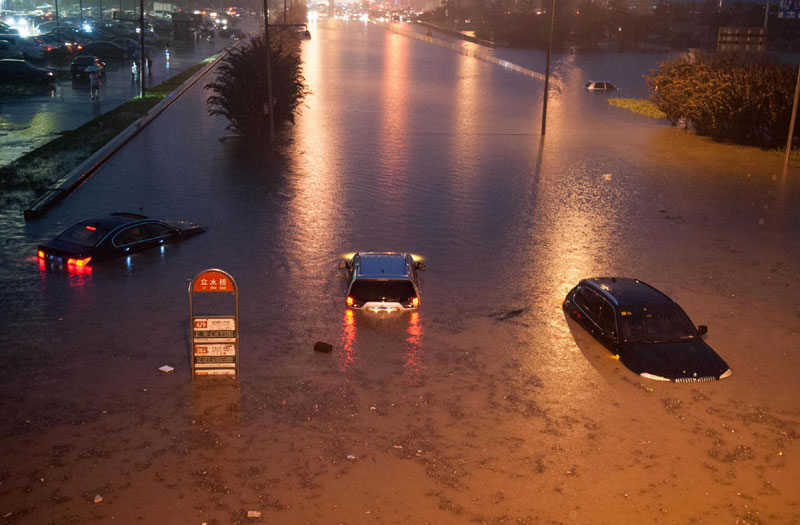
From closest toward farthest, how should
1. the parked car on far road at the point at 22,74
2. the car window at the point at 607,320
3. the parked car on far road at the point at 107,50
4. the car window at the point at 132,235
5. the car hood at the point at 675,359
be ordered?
1. the car hood at the point at 675,359
2. the car window at the point at 607,320
3. the car window at the point at 132,235
4. the parked car on far road at the point at 22,74
5. the parked car on far road at the point at 107,50

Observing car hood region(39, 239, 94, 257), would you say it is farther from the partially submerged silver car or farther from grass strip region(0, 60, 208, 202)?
grass strip region(0, 60, 208, 202)

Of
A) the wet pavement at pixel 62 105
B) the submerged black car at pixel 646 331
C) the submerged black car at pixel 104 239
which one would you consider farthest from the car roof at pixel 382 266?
the wet pavement at pixel 62 105

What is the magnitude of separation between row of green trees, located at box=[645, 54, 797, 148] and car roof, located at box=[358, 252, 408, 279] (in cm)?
2919

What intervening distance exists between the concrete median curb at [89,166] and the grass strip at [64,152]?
1.28 feet

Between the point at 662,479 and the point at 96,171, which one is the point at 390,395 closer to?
the point at 662,479

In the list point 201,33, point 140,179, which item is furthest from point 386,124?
point 201,33

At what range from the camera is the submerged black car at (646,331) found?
1480 centimetres

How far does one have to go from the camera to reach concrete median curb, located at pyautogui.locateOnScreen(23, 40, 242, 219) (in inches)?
978

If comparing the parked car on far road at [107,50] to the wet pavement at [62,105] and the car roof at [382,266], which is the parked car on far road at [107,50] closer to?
the wet pavement at [62,105]

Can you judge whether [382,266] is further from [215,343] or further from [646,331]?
[646,331]

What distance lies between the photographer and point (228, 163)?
33.1 m

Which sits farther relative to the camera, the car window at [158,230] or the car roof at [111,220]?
the car window at [158,230]

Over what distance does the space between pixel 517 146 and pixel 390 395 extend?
86.6ft

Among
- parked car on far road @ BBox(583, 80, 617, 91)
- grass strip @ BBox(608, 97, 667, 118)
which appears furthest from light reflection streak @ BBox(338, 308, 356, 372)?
parked car on far road @ BBox(583, 80, 617, 91)
